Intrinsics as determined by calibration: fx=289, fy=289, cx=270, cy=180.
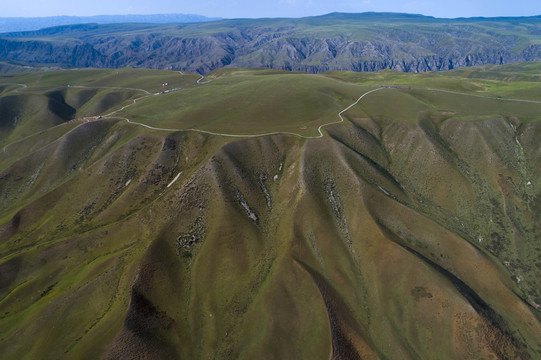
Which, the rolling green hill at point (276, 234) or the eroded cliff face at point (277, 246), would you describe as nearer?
the eroded cliff face at point (277, 246)

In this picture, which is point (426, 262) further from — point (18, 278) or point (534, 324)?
point (18, 278)

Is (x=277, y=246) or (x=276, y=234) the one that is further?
(x=276, y=234)

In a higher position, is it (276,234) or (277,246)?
(276,234)

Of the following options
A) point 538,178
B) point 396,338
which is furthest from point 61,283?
point 538,178

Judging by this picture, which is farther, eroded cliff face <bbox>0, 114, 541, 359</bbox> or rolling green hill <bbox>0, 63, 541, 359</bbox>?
rolling green hill <bbox>0, 63, 541, 359</bbox>
